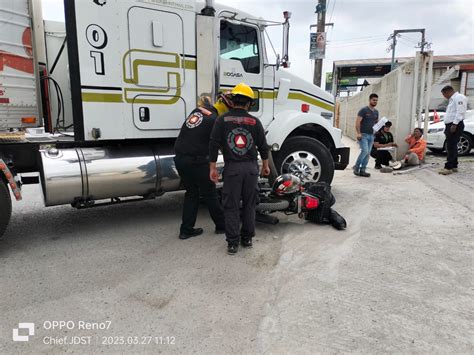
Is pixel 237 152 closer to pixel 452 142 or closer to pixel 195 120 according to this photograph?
pixel 195 120

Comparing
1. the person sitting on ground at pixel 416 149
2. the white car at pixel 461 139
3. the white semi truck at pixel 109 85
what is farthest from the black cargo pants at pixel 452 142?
the white semi truck at pixel 109 85

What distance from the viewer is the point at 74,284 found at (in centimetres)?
331

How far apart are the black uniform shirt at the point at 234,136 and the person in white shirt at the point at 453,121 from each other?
18.0ft

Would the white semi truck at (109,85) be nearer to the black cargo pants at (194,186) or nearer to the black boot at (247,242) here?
the black cargo pants at (194,186)

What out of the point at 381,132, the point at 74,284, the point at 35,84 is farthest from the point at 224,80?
the point at 381,132

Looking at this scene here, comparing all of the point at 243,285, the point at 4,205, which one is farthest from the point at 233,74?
the point at 4,205

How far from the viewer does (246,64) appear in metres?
5.40

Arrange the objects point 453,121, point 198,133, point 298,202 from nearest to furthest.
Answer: point 198,133 < point 298,202 < point 453,121

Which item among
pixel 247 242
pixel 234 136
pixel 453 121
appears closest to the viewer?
pixel 234 136

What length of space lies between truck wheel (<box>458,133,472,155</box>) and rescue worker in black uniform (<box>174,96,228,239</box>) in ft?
28.2

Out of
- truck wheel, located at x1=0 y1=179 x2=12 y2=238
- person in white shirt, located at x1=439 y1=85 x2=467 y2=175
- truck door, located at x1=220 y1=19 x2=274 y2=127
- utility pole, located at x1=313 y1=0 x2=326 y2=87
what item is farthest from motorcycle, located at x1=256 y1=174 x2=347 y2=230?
utility pole, located at x1=313 y1=0 x2=326 y2=87

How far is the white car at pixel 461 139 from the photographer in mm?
10159

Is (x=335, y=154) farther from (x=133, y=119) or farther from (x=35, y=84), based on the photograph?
(x=35, y=84)

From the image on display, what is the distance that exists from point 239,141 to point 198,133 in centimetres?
59
